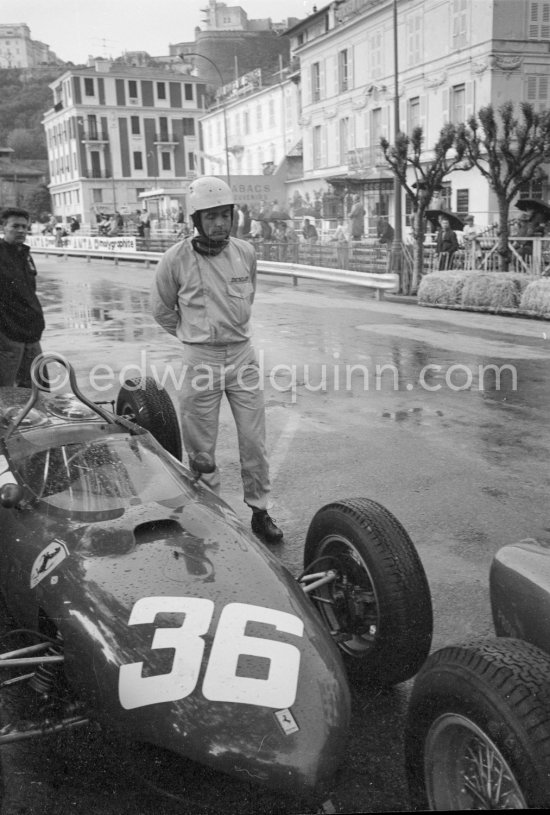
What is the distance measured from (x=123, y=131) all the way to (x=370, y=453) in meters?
81.0

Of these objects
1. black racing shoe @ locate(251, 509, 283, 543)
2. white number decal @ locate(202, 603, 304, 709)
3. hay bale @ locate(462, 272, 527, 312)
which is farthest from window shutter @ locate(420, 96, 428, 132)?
white number decal @ locate(202, 603, 304, 709)

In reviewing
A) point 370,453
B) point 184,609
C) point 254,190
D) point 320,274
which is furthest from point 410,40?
point 184,609

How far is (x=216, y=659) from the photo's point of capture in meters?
2.33

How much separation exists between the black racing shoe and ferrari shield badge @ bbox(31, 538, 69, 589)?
188cm

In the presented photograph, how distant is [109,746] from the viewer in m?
2.72

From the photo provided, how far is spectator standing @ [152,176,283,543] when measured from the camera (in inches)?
178

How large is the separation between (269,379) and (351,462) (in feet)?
11.3

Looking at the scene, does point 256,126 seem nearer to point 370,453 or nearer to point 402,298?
point 402,298

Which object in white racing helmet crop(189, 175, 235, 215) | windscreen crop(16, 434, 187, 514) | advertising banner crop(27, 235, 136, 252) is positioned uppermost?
advertising banner crop(27, 235, 136, 252)

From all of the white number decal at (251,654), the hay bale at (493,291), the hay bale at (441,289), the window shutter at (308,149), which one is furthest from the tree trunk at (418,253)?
the window shutter at (308,149)

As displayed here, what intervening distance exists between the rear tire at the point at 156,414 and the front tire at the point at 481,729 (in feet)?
10.4

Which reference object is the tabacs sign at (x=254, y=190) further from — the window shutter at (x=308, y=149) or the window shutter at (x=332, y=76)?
the window shutter at (x=332, y=76)

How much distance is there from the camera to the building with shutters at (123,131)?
7888cm

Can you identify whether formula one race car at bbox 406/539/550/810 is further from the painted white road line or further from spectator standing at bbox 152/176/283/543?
the painted white road line
